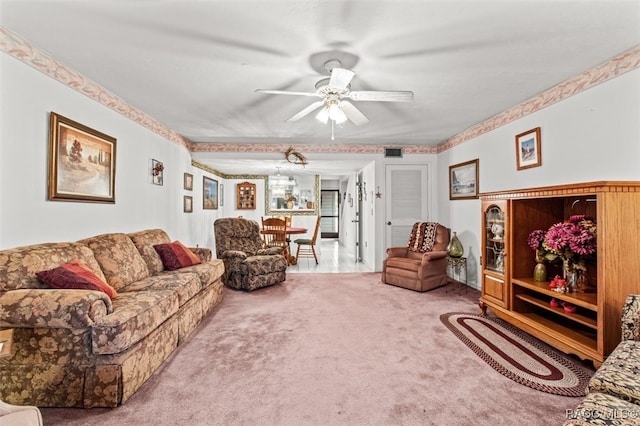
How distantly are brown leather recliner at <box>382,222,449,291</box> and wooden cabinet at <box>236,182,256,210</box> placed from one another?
4612 millimetres

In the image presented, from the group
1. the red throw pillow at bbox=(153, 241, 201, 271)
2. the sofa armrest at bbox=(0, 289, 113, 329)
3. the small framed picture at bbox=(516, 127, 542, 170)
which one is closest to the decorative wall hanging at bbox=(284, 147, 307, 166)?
the red throw pillow at bbox=(153, 241, 201, 271)

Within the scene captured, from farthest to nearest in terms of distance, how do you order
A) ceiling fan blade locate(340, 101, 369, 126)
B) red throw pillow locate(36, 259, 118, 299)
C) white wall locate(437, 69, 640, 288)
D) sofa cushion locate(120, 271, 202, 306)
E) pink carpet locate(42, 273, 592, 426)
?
ceiling fan blade locate(340, 101, 369, 126) → sofa cushion locate(120, 271, 202, 306) → white wall locate(437, 69, 640, 288) → red throw pillow locate(36, 259, 118, 299) → pink carpet locate(42, 273, 592, 426)

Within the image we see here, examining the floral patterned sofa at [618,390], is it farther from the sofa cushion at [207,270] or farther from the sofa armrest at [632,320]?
the sofa cushion at [207,270]

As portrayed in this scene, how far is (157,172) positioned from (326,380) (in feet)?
11.5

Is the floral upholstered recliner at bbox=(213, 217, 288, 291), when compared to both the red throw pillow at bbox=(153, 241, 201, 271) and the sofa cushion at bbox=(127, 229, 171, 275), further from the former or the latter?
the sofa cushion at bbox=(127, 229, 171, 275)

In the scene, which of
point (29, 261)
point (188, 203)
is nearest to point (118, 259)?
point (29, 261)

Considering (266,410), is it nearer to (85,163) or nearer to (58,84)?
(85,163)

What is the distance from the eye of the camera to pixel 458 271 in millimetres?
4430

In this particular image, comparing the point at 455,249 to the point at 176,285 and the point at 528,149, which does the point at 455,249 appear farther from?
the point at 176,285

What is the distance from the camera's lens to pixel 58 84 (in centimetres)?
247

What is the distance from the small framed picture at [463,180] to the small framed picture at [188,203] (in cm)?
459

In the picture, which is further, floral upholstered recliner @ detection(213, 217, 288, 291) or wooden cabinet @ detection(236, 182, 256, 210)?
wooden cabinet @ detection(236, 182, 256, 210)

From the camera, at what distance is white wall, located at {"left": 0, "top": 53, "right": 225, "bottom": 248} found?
81.4 inches

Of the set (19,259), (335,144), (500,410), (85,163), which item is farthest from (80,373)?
(335,144)
